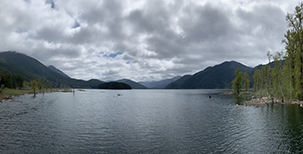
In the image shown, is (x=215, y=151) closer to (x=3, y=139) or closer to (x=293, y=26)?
(x=3, y=139)

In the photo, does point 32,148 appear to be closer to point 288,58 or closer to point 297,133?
point 297,133

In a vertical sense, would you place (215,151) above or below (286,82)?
below

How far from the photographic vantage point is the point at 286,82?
7112 cm

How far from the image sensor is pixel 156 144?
22906mm

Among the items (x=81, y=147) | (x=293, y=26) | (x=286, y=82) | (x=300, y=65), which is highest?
(x=293, y=26)

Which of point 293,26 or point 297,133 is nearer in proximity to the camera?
point 297,133

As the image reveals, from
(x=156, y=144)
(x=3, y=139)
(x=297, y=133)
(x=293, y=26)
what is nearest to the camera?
(x=156, y=144)

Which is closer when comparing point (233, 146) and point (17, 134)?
point (233, 146)

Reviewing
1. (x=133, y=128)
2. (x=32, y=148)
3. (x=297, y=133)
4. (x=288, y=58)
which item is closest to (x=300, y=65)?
(x=288, y=58)

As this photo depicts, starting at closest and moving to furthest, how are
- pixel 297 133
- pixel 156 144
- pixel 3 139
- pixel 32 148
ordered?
pixel 32 148 < pixel 156 144 < pixel 3 139 < pixel 297 133

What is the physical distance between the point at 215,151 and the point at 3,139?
2903cm

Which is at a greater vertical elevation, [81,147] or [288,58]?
[288,58]

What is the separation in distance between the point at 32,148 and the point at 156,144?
15503 millimetres

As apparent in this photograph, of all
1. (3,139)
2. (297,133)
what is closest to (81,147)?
(3,139)
